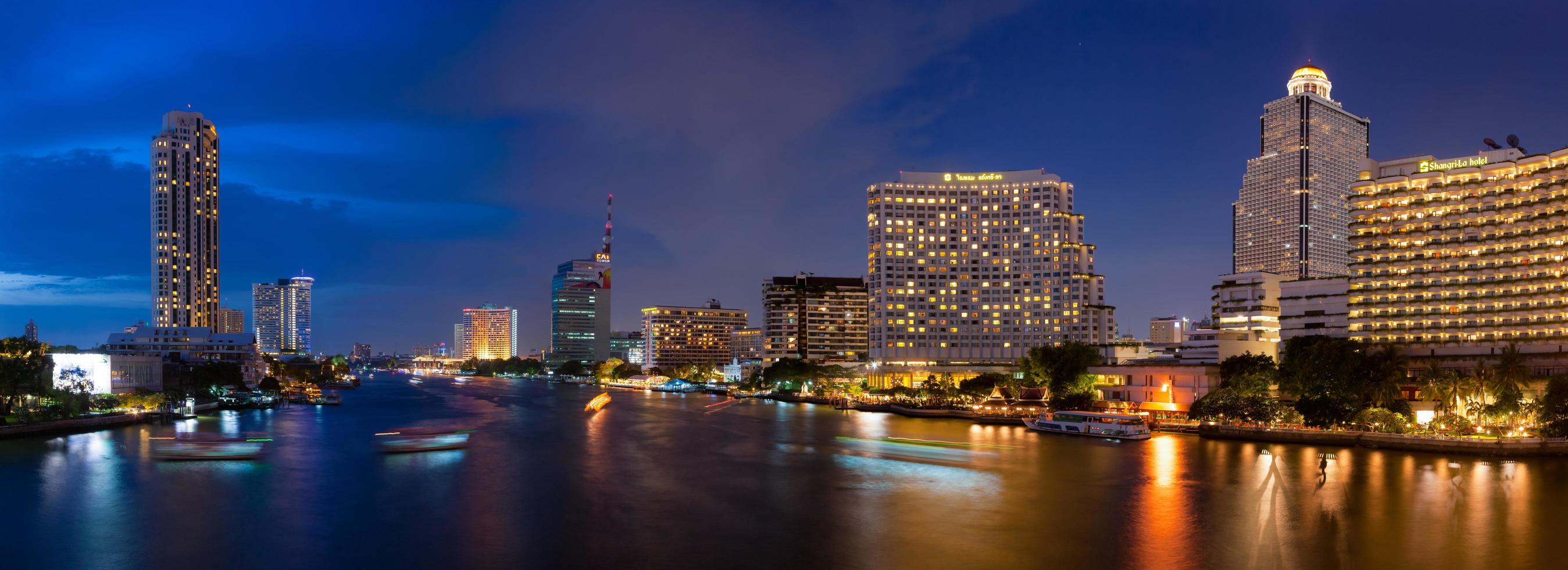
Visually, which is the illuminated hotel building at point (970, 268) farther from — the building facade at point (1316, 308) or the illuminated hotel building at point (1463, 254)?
the illuminated hotel building at point (1463, 254)

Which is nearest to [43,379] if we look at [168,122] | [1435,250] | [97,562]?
[97,562]

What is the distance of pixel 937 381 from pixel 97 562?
4039 inches

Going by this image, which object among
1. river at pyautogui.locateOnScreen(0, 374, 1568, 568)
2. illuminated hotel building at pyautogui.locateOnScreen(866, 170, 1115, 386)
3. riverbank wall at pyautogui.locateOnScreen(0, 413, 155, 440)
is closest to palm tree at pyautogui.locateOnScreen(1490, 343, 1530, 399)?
river at pyautogui.locateOnScreen(0, 374, 1568, 568)

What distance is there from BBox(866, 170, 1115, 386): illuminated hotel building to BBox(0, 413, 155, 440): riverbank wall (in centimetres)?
10119

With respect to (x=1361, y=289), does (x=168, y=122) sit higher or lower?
higher

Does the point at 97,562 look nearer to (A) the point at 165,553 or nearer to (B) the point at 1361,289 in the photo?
(A) the point at 165,553

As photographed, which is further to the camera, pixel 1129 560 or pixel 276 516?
pixel 276 516

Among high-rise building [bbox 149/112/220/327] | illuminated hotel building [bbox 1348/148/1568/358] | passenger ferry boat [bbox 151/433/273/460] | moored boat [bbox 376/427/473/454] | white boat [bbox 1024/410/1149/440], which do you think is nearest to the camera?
passenger ferry boat [bbox 151/433/273/460]

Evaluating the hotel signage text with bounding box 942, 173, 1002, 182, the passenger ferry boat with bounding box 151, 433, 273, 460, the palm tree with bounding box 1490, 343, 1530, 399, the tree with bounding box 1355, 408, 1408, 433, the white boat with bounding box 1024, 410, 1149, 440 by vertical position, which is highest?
the hotel signage text with bounding box 942, 173, 1002, 182

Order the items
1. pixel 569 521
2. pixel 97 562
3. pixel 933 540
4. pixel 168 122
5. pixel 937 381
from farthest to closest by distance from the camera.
Answer: pixel 168 122
pixel 937 381
pixel 569 521
pixel 933 540
pixel 97 562

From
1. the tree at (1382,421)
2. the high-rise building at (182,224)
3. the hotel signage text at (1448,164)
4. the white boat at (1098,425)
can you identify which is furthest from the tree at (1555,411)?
the high-rise building at (182,224)

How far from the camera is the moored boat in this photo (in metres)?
65.7

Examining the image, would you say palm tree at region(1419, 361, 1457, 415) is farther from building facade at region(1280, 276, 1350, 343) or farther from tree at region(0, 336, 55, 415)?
tree at region(0, 336, 55, 415)

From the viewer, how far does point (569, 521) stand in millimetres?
38969
